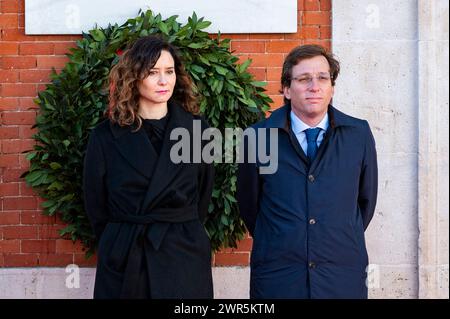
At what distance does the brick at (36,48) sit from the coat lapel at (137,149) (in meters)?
1.85

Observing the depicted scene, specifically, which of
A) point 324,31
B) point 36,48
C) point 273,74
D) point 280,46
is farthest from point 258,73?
point 36,48

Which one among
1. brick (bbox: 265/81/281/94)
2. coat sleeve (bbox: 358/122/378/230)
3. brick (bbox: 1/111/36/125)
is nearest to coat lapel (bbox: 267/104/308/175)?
coat sleeve (bbox: 358/122/378/230)

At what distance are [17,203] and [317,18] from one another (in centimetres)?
247

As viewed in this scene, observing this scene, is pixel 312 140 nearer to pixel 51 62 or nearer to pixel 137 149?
pixel 137 149

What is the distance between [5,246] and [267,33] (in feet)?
7.74

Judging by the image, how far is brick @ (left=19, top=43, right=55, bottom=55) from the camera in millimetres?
5023

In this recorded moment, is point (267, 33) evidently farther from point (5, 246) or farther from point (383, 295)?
point (5, 246)

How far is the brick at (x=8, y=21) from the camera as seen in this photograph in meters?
5.04

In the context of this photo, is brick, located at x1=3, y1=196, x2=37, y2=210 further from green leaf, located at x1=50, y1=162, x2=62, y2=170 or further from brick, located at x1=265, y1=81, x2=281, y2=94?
brick, located at x1=265, y1=81, x2=281, y2=94

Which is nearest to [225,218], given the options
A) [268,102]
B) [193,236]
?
[268,102]

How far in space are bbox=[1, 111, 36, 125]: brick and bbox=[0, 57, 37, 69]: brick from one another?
322mm

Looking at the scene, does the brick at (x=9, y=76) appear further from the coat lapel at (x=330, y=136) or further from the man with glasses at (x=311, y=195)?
the coat lapel at (x=330, y=136)

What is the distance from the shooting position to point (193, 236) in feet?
11.1

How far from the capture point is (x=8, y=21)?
504 cm
